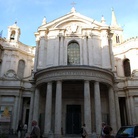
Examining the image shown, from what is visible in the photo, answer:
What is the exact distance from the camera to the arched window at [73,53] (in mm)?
24156

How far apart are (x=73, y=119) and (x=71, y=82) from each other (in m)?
4.19

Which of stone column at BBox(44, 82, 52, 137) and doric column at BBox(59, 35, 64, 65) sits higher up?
doric column at BBox(59, 35, 64, 65)

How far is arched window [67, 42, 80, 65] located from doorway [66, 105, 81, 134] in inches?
Result: 213

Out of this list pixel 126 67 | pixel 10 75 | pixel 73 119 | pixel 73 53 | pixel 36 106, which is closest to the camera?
pixel 36 106

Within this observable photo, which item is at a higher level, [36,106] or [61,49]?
[61,49]

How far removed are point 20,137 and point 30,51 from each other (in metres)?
17.7

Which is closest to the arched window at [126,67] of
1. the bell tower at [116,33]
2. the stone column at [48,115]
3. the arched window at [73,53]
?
the bell tower at [116,33]

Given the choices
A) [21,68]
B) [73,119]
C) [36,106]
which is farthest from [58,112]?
[21,68]

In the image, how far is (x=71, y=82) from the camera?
21203 mm

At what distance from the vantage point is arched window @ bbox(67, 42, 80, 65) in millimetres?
24156

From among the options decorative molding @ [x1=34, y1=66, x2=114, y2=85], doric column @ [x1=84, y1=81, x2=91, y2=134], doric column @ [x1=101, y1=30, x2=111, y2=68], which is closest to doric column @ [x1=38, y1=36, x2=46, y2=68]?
decorative molding @ [x1=34, y1=66, x2=114, y2=85]

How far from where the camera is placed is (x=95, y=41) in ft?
82.3

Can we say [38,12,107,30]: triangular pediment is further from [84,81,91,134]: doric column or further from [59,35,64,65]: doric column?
[84,81,91,134]: doric column

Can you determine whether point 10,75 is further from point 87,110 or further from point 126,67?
point 126,67
